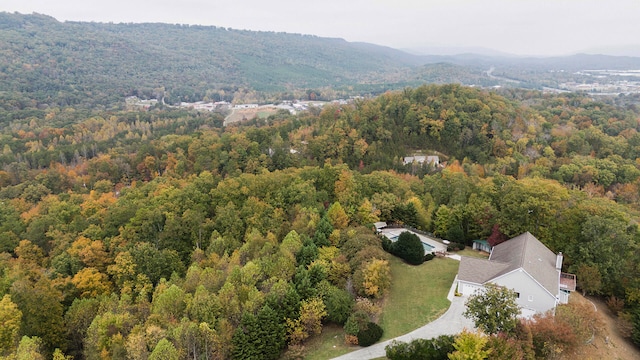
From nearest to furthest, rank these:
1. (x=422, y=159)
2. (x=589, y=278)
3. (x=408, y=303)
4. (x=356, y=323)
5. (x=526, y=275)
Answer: (x=356, y=323), (x=526, y=275), (x=408, y=303), (x=589, y=278), (x=422, y=159)

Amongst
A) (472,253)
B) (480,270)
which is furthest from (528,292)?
(472,253)

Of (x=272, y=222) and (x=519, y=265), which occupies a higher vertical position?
(x=519, y=265)

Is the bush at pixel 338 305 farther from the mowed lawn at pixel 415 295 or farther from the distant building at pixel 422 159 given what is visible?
the distant building at pixel 422 159

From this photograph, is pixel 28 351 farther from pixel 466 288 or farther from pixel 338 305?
pixel 466 288

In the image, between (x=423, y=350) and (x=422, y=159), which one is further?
(x=422, y=159)

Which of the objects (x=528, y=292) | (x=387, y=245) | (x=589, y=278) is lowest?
(x=387, y=245)

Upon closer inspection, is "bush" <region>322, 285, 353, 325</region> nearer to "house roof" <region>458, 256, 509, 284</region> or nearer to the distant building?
"house roof" <region>458, 256, 509, 284</region>

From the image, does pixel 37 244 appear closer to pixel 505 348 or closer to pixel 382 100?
pixel 505 348
